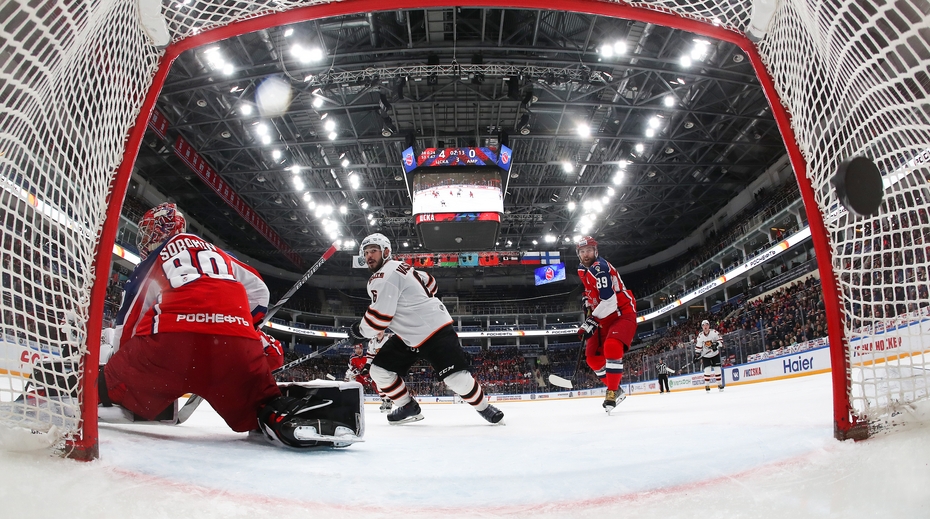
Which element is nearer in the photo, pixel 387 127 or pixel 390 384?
pixel 390 384

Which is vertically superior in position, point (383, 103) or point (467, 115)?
point (467, 115)

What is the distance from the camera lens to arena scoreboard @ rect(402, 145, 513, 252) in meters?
14.9

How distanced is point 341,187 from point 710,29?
63.3ft

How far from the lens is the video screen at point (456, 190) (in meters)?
14.9

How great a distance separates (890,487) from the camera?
3.04 ft

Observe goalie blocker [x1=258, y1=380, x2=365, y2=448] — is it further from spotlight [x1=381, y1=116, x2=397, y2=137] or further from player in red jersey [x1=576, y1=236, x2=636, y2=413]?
spotlight [x1=381, y1=116, x2=397, y2=137]

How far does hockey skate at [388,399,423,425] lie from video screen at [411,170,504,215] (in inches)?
436

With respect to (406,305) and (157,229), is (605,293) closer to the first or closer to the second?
(406,305)

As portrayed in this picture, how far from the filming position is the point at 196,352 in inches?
75.6

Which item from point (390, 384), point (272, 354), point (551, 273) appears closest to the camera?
point (272, 354)

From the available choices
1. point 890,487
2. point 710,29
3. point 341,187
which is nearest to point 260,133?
point 341,187

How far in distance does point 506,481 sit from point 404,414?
2859mm

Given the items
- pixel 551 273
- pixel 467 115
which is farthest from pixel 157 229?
pixel 551 273

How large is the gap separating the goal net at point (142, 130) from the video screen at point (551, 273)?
88.6 feet
